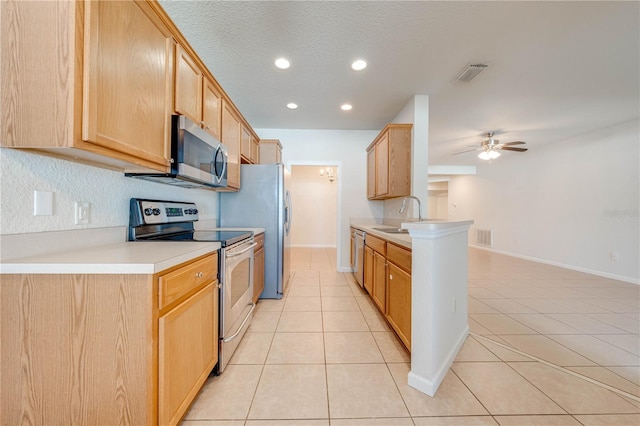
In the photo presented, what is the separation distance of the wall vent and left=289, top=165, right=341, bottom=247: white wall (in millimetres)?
4355

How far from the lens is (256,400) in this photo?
4.43 ft

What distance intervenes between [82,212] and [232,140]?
1.56 m

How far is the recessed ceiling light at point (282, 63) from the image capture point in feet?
7.67

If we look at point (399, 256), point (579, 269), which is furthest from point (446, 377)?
point (579, 269)

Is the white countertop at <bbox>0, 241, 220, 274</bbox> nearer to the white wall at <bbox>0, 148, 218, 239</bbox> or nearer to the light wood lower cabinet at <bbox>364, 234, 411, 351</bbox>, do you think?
the white wall at <bbox>0, 148, 218, 239</bbox>

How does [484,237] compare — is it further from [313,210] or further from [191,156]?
[191,156]

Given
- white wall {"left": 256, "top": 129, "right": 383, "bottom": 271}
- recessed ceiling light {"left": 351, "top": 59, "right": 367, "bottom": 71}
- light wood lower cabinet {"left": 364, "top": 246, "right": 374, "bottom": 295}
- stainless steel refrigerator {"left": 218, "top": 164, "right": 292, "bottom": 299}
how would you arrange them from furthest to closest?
white wall {"left": 256, "top": 129, "right": 383, "bottom": 271} → stainless steel refrigerator {"left": 218, "top": 164, "right": 292, "bottom": 299} → light wood lower cabinet {"left": 364, "top": 246, "right": 374, "bottom": 295} → recessed ceiling light {"left": 351, "top": 59, "right": 367, "bottom": 71}

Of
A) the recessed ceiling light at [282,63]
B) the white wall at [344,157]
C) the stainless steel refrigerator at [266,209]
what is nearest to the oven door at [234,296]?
the stainless steel refrigerator at [266,209]

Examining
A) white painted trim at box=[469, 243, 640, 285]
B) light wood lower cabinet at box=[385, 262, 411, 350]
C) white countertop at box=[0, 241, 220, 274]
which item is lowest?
white painted trim at box=[469, 243, 640, 285]

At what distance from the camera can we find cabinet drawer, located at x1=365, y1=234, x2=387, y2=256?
7.27 feet

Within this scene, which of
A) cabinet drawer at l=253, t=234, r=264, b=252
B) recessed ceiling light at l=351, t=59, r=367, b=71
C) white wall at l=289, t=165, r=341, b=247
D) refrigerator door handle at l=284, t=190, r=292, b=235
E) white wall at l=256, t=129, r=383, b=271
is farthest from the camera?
white wall at l=289, t=165, r=341, b=247

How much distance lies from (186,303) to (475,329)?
248 cm

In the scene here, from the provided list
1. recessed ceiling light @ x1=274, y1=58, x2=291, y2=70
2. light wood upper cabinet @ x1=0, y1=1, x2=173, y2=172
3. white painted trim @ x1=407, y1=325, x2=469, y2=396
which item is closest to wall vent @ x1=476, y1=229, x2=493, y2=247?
white painted trim @ x1=407, y1=325, x2=469, y2=396

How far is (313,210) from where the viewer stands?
275 inches
